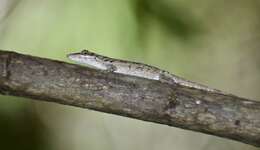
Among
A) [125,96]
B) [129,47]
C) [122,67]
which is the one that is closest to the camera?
[125,96]

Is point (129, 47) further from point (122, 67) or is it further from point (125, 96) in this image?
point (125, 96)

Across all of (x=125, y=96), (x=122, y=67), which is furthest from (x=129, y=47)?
(x=125, y=96)

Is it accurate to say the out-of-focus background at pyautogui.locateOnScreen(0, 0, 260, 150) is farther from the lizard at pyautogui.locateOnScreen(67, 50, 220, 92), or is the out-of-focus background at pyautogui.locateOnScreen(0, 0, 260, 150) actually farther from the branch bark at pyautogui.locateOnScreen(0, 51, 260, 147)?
the branch bark at pyautogui.locateOnScreen(0, 51, 260, 147)

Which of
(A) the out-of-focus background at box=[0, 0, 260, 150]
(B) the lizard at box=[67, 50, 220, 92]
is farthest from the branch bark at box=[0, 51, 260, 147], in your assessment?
(A) the out-of-focus background at box=[0, 0, 260, 150]

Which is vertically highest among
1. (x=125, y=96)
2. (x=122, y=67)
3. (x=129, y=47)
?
(x=129, y=47)

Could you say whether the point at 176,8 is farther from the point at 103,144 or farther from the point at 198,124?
the point at 198,124

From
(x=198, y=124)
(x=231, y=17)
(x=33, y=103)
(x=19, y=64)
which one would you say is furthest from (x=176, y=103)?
(x=231, y=17)
